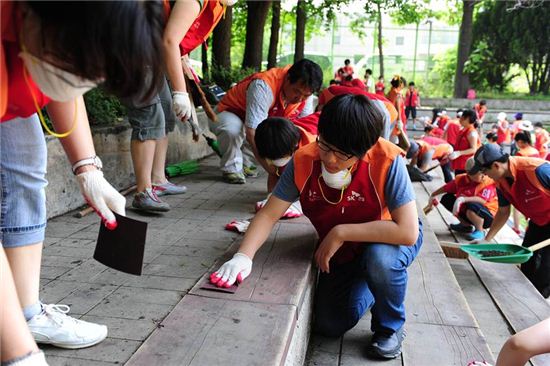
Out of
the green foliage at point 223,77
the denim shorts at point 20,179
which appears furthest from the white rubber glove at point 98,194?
the green foliage at point 223,77

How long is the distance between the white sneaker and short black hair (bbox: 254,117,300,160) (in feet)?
5.58

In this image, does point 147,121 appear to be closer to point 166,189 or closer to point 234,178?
point 166,189

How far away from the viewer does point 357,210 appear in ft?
7.36

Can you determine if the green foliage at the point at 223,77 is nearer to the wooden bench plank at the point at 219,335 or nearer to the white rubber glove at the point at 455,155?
the white rubber glove at the point at 455,155

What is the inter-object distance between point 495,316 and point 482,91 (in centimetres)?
2058

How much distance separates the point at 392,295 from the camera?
210 centimetres

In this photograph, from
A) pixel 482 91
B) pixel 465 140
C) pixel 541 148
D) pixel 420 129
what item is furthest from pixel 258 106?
pixel 482 91

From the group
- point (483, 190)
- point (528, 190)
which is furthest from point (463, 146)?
point (528, 190)

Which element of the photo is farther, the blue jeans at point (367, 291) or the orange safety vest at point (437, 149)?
the orange safety vest at point (437, 149)

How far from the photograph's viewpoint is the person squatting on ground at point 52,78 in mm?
832

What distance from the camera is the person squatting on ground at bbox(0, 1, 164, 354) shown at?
83cm

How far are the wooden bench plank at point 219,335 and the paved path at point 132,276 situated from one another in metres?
0.07

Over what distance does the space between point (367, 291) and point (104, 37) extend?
192 centimetres

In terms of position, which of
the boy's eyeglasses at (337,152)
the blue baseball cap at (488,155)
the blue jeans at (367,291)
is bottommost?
the blue jeans at (367,291)
